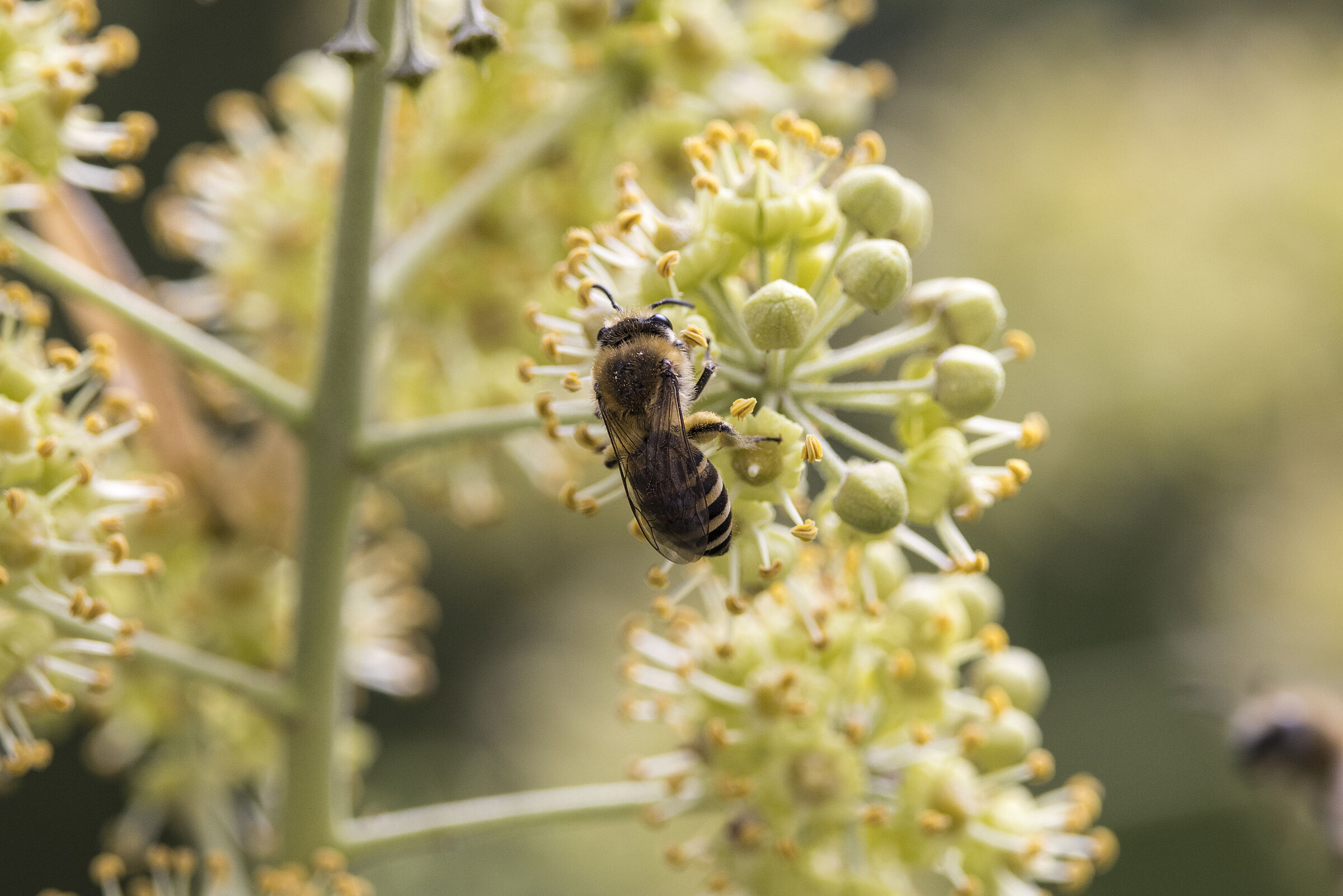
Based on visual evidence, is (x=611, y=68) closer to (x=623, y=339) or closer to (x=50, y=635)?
(x=623, y=339)

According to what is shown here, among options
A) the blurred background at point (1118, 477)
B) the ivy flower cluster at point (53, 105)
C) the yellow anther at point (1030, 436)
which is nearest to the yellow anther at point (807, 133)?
the yellow anther at point (1030, 436)

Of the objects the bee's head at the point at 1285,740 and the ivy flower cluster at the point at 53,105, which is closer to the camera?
the ivy flower cluster at the point at 53,105

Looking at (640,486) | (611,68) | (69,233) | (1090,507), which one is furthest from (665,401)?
(1090,507)

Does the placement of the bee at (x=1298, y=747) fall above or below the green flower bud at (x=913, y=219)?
above

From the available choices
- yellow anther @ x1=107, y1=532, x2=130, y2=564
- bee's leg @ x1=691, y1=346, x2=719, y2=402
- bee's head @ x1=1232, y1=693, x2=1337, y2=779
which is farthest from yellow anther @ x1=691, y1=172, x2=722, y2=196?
bee's head @ x1=1232, y1=693, x2=1337, y2=779

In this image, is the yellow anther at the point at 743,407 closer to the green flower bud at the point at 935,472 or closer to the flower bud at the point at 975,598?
the green flower bud at the point at 935,472
